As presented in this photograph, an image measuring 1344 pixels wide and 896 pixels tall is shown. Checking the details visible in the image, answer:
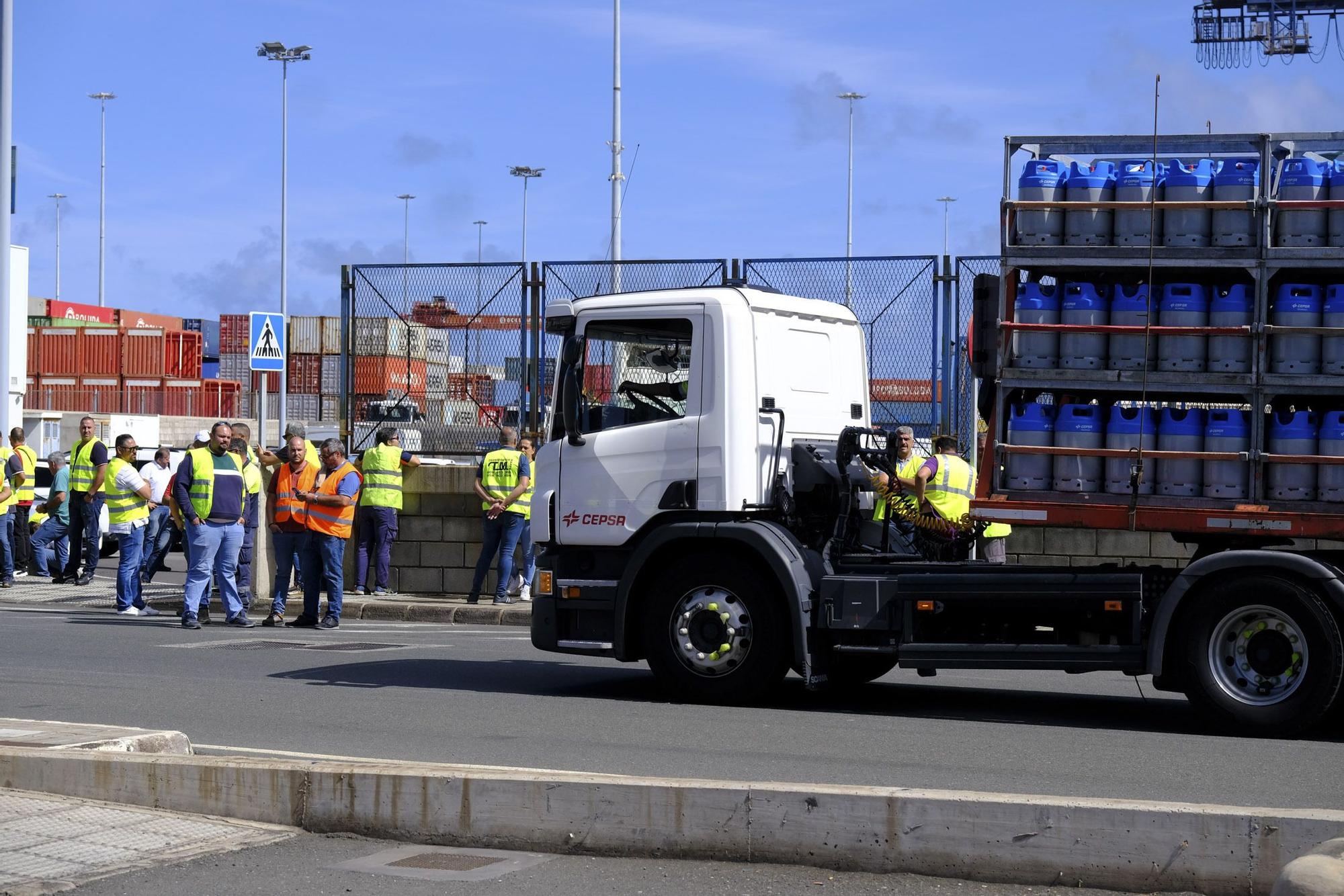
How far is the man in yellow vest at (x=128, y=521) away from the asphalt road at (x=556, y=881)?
37.3 feet

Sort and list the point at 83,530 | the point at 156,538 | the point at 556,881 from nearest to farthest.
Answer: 1. the point at 556,881
2. the point at 156,538
3. the point at 83,530

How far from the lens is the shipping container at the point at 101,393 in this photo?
62188 mm

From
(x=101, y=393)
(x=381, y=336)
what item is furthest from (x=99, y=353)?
(x=381, y=336)

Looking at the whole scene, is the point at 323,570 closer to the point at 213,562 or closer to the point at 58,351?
the point at 213,562

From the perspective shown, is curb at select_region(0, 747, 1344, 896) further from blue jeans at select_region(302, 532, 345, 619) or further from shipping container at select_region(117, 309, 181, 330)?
shipping container at select_region(117, 309, 181, 330)

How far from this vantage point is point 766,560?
9.88 meters

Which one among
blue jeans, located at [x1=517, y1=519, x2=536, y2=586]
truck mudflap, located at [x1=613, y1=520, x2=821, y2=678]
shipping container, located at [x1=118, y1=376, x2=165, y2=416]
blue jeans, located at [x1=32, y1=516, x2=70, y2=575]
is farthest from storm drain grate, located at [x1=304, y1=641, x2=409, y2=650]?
shipping container, located at [x1=118, y1=376, x2=165, y2=416]

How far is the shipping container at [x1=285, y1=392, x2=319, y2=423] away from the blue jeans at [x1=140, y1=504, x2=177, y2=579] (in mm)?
32281

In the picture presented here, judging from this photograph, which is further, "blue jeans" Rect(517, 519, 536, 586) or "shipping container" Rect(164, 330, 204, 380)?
"shipping container" Rect(164, 330, 204, 380)

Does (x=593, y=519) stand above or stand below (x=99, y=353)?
below

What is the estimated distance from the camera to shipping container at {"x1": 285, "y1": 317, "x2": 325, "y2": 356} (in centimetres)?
5378

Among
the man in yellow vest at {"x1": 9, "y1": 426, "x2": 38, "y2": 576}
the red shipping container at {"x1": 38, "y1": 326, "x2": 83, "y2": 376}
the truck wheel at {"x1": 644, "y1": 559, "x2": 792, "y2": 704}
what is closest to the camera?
the truck wheel at {"x1": 644, "y1": 559, "x2": 792, "y2": 704}

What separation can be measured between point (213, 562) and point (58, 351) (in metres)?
51.7

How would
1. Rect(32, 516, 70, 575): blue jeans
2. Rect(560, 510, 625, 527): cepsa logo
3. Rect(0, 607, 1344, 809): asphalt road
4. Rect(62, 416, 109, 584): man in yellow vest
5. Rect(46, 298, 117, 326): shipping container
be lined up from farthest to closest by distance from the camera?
1. Rect(46, 298, 117, 326): shipping container
2. Rect(32, 516, 70, 575): blue jeans
3. Rect(62, 416, 109, 584): man in yellow vest
4. Rect(560, 510, 625, 527): cepsa logo
5. Rect(0, 607, 1344, 809): asphalt road
